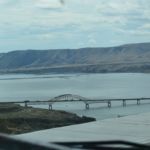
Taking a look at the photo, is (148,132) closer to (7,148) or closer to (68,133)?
(68,133)

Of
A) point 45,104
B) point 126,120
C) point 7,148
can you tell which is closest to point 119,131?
point 126,120

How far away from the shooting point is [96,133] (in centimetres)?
635

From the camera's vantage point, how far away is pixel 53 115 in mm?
76500

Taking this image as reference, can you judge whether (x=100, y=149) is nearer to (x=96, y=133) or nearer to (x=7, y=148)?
(x=7, y=148)

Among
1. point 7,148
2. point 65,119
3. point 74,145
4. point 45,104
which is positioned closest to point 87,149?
point 74,145

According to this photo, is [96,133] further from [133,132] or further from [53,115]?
[53,115]

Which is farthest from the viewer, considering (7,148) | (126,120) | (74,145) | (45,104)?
(45,104)

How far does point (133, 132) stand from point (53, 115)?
7028cm

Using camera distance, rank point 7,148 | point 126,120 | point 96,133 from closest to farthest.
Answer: point 7,148 < point 96,133 < point 126,120

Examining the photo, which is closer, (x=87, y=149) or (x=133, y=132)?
(x=87, y=149)

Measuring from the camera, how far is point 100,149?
253 centimetres

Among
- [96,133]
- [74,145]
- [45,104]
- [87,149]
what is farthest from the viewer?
[45,104]

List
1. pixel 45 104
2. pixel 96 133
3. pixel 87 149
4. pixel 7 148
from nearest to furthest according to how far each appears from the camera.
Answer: pixel 7 148
pixel 87 149
pixel 96 133
pixel 45 104

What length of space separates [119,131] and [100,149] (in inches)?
158
